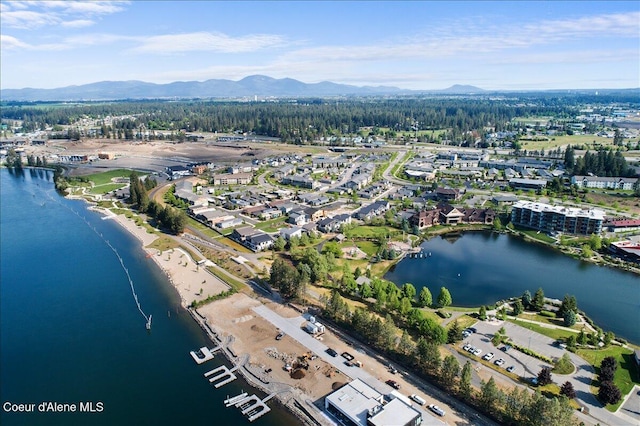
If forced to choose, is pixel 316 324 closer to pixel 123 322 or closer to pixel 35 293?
pixel 123 322

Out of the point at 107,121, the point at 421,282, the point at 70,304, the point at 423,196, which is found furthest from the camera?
the point at 107,121

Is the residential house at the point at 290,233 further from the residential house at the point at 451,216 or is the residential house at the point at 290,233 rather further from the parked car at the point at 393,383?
the parked car at the point at 393,383

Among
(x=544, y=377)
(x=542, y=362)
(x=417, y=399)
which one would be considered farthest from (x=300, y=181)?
(x=544, y=377)

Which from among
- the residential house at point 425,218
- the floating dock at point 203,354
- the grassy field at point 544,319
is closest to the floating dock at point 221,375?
the floating dock at point 203,354

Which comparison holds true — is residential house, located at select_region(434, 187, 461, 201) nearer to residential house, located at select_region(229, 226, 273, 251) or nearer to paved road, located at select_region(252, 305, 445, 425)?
residential house, located at select_region(229, 226, 273, 251)

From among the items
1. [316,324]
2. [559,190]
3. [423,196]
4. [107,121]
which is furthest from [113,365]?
[107,121]

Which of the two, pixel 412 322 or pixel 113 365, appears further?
pixel 412 322
